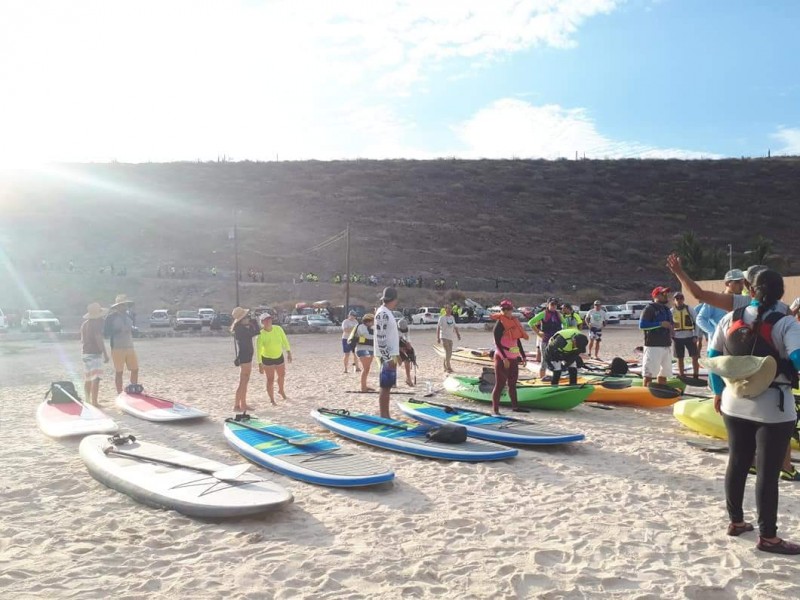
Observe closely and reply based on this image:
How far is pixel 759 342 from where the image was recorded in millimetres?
3812

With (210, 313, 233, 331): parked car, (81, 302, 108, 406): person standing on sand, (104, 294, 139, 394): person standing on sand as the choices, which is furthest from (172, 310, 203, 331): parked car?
(81, 302, 108, 406): person standing on sand

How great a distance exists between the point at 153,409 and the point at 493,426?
4871 mm

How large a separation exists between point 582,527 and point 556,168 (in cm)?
7617

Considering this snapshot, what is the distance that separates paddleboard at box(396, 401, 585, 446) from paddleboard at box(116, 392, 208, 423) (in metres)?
3.01

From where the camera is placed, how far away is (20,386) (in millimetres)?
12750

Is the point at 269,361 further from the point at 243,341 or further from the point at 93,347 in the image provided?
the point at 93,347

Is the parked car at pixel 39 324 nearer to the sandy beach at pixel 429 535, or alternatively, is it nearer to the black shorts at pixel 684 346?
the sandy beach at pixel 429 535

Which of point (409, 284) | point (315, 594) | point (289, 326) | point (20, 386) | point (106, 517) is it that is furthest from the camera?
point (409, 284)

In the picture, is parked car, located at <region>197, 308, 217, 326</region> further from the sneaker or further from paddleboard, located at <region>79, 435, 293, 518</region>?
the sneaker

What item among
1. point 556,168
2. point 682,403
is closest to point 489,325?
point 682,403

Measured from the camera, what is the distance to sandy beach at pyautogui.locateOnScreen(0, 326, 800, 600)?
12.3ft

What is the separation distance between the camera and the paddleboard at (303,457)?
553 cm

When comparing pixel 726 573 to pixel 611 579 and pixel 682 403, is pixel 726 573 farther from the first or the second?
pixel 682 403

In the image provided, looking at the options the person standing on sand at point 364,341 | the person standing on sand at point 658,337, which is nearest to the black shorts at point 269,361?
the person standing on sand at point 364,341
